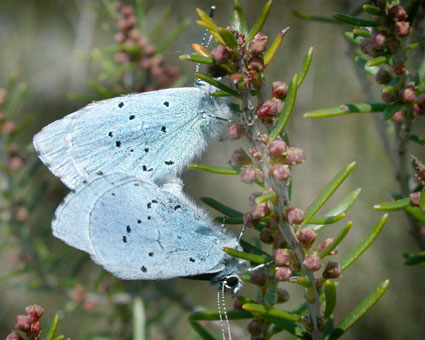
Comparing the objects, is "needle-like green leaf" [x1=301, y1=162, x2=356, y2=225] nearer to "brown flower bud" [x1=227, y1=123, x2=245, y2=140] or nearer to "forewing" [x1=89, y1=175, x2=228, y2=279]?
"brown flower bud" [x1=227, y1=123, x2=245, y2=140]

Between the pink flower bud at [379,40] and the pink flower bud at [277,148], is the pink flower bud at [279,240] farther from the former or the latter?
the pink flower bud at [379,40]

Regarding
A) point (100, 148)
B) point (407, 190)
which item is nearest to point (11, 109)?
point (100, 148)

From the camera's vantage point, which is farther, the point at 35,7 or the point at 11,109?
the point at 35,7

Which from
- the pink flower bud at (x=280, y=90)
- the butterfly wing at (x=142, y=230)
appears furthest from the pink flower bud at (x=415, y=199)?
the butterfly wing at (x=142, y=230)

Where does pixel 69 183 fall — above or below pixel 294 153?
below

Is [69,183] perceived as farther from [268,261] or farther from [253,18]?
[253,18]

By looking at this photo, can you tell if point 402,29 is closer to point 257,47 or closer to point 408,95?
point 408,95

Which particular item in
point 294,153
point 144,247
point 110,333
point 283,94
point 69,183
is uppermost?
point 283,94

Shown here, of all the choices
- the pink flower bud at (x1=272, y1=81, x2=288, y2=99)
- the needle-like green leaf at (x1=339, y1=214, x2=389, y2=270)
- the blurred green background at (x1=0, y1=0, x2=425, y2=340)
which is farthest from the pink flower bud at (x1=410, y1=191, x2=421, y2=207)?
the blurred green background at (x1=0, y1=0, x2=425, y2=340)
